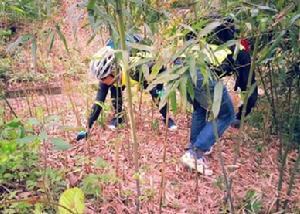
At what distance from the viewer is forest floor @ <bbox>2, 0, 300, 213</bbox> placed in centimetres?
226

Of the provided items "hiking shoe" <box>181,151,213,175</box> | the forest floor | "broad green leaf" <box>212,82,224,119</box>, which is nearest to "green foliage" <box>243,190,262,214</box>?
the forest floor

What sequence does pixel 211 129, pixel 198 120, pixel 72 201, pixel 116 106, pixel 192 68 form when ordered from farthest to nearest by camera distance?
pixel 116 106
pixel 198 120
pixel 211 129
pixel 72 201
pixel 192 68

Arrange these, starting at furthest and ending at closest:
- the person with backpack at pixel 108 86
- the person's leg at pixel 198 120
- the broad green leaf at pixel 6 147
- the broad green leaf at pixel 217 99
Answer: the person's leg at pixel 198 120 < the person with backpack at pixel 108 86 < the broad green leaf at pixel 6 147 < the broad green leaf at pixel 217 99

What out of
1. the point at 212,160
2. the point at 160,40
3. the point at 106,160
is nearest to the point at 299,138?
the point at 212,160

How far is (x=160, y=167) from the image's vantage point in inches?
105

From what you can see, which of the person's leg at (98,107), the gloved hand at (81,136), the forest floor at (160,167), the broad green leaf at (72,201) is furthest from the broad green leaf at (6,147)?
the person's leg at (98,107)

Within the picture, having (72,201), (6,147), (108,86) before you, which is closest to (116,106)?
(108,86)

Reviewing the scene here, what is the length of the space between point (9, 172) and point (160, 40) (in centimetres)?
119

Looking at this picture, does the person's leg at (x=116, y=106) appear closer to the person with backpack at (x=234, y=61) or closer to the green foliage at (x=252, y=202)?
the person with backpack at (x=234, y=61)

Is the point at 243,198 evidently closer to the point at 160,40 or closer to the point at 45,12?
the point at 160,40

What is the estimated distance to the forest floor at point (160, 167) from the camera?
7.43 feet

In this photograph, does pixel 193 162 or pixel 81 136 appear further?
pixel 81 136

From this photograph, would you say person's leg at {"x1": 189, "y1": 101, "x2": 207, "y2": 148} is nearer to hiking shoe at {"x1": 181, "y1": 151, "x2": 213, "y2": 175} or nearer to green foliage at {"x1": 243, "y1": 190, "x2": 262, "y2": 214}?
hiking shoe at {"x1": 181, "y1": 151, "x2": 213, "y2": 175}

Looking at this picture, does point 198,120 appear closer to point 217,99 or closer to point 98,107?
point 98,107
